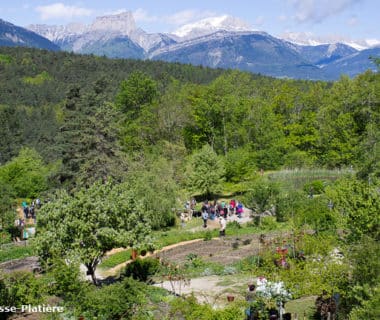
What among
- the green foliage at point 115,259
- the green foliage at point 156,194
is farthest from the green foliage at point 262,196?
the green foliage at point 115,259

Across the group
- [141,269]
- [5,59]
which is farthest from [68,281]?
[5,59]

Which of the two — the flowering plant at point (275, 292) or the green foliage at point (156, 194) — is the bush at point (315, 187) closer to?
the green foliage at point (156, 194)

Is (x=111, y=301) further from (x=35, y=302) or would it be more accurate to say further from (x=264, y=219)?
(x=264, y=219)

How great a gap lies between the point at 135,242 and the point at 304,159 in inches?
1219

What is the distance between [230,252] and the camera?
23.7 metres

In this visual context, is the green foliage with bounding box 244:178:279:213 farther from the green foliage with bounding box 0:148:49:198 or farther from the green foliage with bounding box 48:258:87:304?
the green foliage with bounding box 0:148:49:198

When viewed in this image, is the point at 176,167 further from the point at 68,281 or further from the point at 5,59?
the point at 5,59

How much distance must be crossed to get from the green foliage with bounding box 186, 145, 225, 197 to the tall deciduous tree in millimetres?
20022

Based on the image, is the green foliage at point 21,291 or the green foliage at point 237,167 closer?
the green foliage at point 21,291

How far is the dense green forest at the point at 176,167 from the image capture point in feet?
50.2

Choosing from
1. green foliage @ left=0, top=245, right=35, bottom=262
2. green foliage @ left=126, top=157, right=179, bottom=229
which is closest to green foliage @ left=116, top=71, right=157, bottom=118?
green foliage @ left=126, top=157, right=179, bottom=229

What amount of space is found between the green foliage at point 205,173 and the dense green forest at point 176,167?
3.9 inches

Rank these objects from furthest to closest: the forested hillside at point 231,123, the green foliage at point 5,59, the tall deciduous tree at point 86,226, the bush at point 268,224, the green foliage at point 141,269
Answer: the green foliage at point 5,59, the forested hillside at point 231,123, the bush at point 268,224, the green foliage at point 141,269, the tall deciduous tree at point 86,226

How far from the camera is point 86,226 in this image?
17.4 metres
